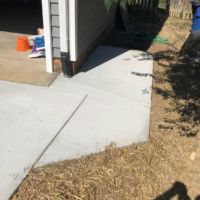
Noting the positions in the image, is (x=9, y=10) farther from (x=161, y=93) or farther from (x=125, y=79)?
(x=161, y=93)

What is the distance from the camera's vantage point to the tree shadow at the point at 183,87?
5105mm

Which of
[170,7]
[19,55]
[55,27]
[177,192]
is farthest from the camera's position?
[170,7]

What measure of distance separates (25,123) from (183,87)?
114 inches

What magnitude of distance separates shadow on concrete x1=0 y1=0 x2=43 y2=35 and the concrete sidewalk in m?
2.50

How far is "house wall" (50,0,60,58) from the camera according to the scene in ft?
18.0

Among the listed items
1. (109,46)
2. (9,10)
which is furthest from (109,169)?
(9,10)

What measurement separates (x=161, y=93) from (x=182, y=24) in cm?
547

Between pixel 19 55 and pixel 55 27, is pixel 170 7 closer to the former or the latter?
pixel 19 55

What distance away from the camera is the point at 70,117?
4.89 m

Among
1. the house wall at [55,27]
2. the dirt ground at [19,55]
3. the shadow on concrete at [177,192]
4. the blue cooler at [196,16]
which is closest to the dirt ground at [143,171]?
the shadow on concrete at [177,192]

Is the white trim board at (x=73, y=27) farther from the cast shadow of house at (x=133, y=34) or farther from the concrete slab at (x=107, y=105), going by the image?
the cast shadow of house at (x=133, y=34)

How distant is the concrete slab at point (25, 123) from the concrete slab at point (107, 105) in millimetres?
158

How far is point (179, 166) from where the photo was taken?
163 inches

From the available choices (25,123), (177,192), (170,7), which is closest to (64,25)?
(25,123)
